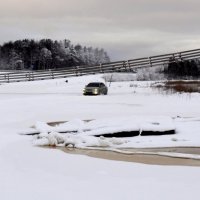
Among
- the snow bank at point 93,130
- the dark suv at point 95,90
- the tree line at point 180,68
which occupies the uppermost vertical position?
the tree line at point 180,68

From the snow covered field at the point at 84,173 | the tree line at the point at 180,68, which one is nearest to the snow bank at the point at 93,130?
the snow covered field at the point at 84,173

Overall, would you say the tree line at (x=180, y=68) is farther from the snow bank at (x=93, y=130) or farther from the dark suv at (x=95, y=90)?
the snow bank at (x=93, y=130)

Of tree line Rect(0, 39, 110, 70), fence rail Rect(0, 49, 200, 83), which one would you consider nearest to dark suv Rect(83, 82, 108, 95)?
fence rail Rect(0, 49, 200, 83)

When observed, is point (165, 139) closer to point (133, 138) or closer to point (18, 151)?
point (133, 138)

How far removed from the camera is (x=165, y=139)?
1736cm

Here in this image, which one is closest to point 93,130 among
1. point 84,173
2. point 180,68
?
point 84,173

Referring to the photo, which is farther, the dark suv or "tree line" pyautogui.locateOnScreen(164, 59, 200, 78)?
"tree line" pyautogui.locateOnScreen(164, 59, 200, 78)

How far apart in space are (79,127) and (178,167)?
738 centimetres

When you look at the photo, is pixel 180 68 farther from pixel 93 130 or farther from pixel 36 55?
pixel 36 55

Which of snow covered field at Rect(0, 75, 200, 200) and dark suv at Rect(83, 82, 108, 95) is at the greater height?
snow covered field at Rect(0, 75, 200, 200)

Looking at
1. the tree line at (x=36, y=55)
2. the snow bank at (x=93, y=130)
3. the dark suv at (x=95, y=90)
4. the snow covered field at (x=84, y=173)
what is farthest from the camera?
the tree line at (x=36, y=55)

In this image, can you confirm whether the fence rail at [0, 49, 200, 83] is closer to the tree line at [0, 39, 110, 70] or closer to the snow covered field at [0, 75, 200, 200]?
the snow covered field at [0, 75, 200, 200]

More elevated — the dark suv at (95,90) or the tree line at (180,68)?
the tree line at (180,68)

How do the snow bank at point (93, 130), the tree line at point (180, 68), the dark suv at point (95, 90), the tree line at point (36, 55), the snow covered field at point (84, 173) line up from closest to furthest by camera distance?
the snow covered field at point (84, 173) < the snow bank at point (93, 130) < the dark suv at point (95, 90) < the tree line at point (180, 68) < the tree line at point (36, 55)
